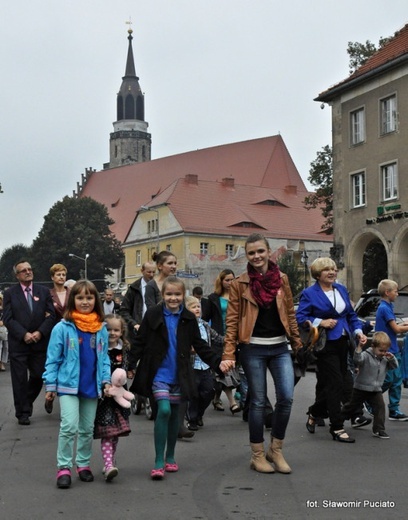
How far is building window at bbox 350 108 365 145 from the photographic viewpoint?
38906mm

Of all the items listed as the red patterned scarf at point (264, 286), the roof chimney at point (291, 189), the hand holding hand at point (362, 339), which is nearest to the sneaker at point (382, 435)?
the hand holding hand at point (362, 339)

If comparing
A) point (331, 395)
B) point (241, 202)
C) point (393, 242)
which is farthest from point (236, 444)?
point (241, 202)

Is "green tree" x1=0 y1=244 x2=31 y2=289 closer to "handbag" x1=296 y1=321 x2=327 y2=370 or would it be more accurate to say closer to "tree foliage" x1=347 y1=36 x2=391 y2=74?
"tree foliage" x1=347 y1=36 x2=391 y2=74

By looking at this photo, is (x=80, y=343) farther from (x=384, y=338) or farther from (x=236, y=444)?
(x=384, y=338)

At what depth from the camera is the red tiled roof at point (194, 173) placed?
97.5m

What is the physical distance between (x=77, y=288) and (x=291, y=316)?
1727mm

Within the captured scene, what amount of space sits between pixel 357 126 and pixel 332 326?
32.2 meters

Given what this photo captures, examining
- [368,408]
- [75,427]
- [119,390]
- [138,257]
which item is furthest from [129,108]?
[75,427]

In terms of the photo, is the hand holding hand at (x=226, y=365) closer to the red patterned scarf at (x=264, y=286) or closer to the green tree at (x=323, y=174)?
the red patterned scarf at (x=264, y=286)

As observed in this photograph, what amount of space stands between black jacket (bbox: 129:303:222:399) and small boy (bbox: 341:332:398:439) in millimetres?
2453

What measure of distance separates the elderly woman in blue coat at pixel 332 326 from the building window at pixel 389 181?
2878 centimetres

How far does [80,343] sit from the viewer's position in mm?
6730

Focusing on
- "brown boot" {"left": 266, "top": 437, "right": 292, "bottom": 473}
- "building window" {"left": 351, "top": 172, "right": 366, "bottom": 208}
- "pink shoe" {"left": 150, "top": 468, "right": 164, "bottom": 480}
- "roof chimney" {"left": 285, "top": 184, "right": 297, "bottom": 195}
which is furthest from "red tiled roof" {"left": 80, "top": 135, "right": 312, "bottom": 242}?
"pink shoe" {"left": 150, "top": 468, "right": 164, "bottom": 480}

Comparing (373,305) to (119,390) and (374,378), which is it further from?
(119,390)
